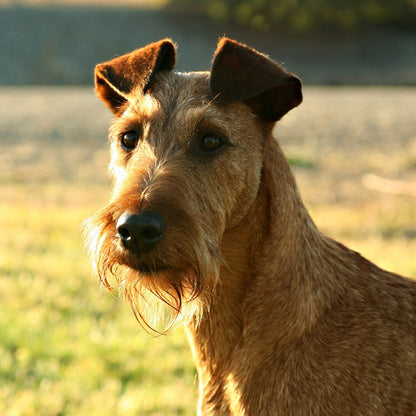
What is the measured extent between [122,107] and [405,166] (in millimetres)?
11731

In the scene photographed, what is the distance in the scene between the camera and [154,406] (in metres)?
4.75

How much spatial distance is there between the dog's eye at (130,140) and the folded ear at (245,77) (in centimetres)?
50

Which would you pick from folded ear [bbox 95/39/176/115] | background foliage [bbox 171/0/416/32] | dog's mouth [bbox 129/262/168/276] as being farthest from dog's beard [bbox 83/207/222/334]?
background foliage [bbox 171/0/416/32]

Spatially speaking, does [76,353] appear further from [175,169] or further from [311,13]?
[311,13]

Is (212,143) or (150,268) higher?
(212,143)

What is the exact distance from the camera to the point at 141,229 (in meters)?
2.83

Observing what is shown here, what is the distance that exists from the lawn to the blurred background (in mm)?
23

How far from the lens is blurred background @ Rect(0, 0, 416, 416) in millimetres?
5320

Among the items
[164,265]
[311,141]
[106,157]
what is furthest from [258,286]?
[311,141]

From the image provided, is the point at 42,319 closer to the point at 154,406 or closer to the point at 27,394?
the point at 27,394

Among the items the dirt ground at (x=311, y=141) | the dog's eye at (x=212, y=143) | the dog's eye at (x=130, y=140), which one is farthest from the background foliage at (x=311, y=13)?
the dog's eye at (x=212, y=143)

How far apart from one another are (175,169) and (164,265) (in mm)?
511

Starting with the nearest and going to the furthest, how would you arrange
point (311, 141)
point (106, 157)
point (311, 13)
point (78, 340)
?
point (78, 340), point (106, 157), point (311, 141), point (311, 13)

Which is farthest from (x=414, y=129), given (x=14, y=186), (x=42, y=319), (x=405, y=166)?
(x=42, y=319)
